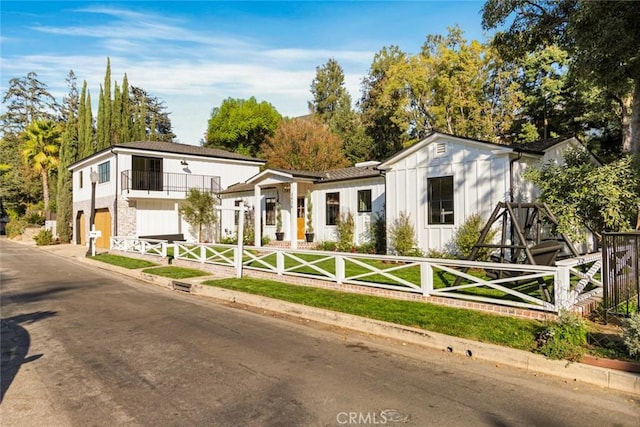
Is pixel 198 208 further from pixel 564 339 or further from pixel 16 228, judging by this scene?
pixel 16 228

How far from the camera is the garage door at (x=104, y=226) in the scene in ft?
90.9

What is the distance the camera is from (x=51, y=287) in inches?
491

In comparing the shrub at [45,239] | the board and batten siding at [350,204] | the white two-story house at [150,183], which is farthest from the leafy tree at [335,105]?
the shrub at [45,239]

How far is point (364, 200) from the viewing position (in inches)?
726

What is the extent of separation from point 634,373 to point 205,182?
26.7 meters

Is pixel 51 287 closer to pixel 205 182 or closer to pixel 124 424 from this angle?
pixel 124 424

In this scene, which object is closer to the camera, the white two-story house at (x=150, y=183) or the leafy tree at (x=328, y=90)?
the white two-story house at (x=150, y=183)


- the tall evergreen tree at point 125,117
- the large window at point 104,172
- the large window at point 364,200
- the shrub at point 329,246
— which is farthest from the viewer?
the tall evergreen tree at point 125,117

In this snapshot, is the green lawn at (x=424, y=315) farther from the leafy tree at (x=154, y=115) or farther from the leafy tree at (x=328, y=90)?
the leafy tree at (x=154, y=115)

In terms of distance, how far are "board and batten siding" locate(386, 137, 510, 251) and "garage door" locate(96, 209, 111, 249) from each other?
19.9m

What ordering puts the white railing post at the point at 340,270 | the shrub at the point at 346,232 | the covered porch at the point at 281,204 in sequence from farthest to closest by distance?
the covered porch at the point at 281,204
the shrub at the point at 346,232
the white railing post at the point at 340,270

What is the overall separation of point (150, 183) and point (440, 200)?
18834 mm

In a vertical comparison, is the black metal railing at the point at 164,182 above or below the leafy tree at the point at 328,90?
below

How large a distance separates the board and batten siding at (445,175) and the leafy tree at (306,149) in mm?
21566
